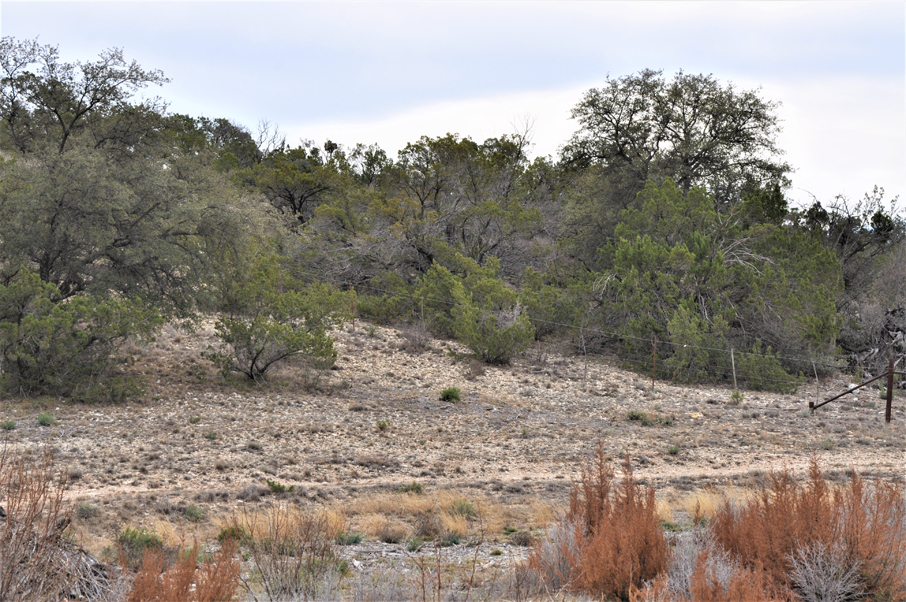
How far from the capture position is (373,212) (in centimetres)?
2816

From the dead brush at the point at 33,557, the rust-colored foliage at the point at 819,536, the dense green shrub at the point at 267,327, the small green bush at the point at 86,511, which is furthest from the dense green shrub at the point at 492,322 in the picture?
the dead brush at the point at 33,557

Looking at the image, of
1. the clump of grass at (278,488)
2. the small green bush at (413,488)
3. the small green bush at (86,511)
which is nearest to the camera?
the small green bush at (86,511)

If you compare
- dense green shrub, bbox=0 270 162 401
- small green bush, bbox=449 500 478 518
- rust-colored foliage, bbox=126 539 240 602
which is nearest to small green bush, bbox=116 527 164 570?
rust-colored foliage, bbox=126 539 240 602

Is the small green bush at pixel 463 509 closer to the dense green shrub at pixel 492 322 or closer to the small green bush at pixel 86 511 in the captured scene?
the small green bush at pixel 86 511

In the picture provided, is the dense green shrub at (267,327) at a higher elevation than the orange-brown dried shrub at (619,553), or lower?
higher

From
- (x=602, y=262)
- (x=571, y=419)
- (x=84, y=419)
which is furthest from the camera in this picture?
(x=602, y=262)

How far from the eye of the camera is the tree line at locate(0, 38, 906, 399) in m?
14.4

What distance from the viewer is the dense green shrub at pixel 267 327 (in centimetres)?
1639

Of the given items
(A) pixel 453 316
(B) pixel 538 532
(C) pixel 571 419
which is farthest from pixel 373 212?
(B) pixel 538 532

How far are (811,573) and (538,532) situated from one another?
3.43m

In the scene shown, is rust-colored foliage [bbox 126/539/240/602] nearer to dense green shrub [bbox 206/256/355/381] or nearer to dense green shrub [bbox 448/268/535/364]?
dense green shrub [bbox 206/256/355/381]

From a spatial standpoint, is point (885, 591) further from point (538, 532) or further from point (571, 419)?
point (571, 419)

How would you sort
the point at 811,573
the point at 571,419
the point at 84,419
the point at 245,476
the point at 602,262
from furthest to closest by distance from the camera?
1. the point at 602,262
2. the point at 571,419
3. the point at 84,419
4. the point at 245,476
5. the point at 811,573

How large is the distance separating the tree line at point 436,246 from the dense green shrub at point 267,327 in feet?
0.23
